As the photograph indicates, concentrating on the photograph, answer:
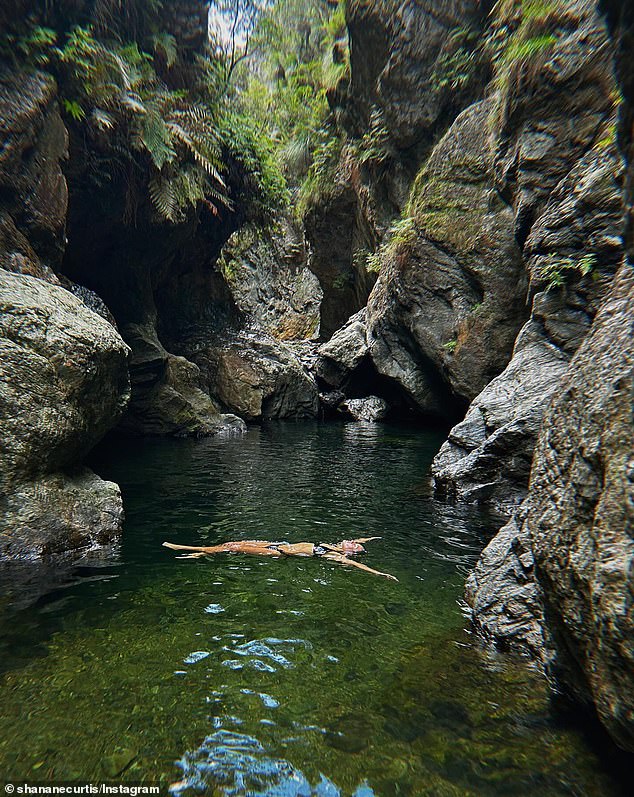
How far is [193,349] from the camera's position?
63.9 feet

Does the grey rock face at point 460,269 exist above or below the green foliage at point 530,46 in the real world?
below

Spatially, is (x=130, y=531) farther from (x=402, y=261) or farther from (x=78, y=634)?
(x=402, y=261)

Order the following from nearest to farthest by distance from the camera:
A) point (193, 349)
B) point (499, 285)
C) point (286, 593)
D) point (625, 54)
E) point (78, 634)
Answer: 1. point (625, 54)
2. point (78, 634)
3. point (286, 593)
4. point (499, 285)
5. point (193, 349)

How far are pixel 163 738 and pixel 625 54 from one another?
3924mm

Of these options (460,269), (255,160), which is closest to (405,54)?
(255,160)

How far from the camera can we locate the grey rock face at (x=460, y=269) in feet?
41.3

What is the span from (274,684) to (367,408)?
18943mm

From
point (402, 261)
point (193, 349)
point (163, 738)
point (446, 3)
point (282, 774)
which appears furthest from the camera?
point (193, 349)

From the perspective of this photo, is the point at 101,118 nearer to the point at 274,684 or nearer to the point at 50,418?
the point at 50,418

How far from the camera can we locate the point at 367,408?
71.4 ft

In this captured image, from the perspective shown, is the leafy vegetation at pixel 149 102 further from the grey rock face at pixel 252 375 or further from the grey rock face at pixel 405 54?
the grey rock face at pixel 252 375

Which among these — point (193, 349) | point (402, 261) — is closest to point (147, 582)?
point (402, 261)

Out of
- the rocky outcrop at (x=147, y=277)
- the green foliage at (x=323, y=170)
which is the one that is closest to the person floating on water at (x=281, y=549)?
the rocky outcrop at (x=147, y=277)

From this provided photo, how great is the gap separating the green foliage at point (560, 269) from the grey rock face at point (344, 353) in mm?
12096
